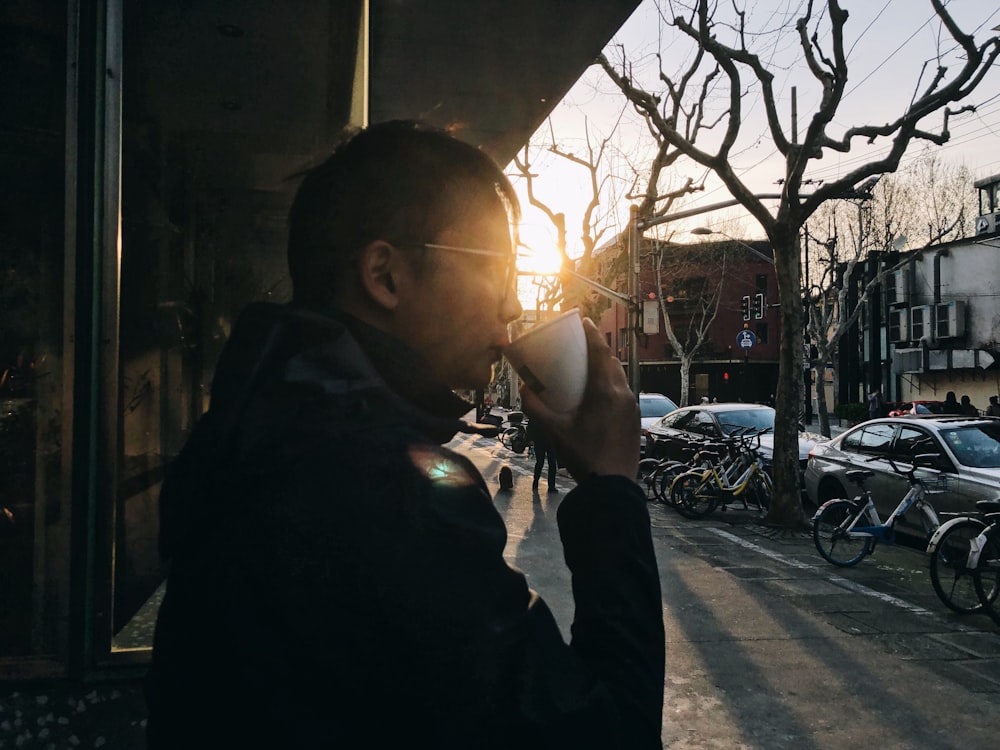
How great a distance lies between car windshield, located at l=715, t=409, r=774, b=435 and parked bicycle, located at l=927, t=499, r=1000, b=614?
7644 millimetres

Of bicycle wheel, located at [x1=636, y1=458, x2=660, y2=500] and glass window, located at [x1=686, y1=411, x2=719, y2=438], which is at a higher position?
glass window, located at [x1=686, y1=411, x2=719, y2=438]

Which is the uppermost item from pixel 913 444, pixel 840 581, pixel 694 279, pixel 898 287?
pixel 694 279

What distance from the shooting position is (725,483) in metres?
11.7

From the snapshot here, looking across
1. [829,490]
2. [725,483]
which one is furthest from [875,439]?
[725,483]

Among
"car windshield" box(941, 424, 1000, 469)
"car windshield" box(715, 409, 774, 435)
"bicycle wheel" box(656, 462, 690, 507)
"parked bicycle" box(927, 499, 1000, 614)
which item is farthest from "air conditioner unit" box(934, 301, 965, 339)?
"parked bicycle" box(927, 499, 1000, 614)

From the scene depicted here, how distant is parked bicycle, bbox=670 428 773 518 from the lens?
37.6ft

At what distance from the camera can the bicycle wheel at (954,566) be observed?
641cm

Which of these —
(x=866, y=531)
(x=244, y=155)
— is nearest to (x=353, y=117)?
(x=244, y=155)

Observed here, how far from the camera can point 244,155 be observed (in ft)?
15.4

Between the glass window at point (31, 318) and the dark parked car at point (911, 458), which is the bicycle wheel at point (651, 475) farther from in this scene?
the glass window at point (31, 318)

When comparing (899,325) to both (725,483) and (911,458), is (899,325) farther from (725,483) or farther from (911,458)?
(911,458)

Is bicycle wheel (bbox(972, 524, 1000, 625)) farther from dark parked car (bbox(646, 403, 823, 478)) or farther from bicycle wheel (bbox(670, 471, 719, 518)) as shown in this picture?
dark parked car (bbox(646, 403, 823, 478))

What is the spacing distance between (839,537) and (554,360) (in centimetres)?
798

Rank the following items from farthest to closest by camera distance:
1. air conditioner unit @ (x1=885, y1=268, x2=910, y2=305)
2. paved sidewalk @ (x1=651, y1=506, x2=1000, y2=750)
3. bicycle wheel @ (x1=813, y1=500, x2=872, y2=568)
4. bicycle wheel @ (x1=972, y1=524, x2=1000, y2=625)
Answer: air conditioner unit @ (x1=885, y1=268, x2=910, y2=305), bicycle wheel @ (x1=813, y1=500, x2=872, y2=568), bicycle wheel @ (x1=972, y1=524, x2=1000, y2=625), paved sidewalk @ (x1=651, y1=506, x2=1000, y2=750)
